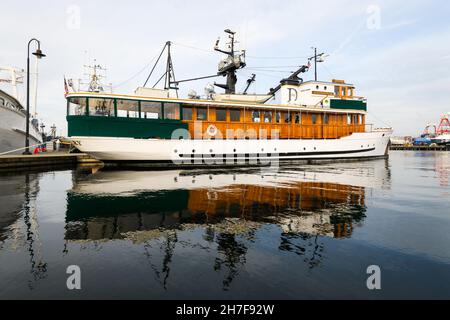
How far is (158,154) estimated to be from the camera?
73.8 ft

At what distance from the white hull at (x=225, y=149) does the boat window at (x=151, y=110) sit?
2.25m

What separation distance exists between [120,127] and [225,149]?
9.29 metres

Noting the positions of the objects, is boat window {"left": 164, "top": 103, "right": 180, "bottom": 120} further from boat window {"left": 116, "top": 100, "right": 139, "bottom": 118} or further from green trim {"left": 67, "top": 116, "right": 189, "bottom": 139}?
boat window {"left": 116, "top": 100, "right": 139, "bottom": 118}

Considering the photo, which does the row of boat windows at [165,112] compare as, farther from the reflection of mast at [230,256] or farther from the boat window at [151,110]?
the reflection of mast at [230,256]

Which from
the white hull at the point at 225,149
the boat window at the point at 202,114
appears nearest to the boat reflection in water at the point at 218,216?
the white hull at the point at 225,149

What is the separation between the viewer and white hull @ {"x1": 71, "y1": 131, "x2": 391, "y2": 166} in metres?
21.0

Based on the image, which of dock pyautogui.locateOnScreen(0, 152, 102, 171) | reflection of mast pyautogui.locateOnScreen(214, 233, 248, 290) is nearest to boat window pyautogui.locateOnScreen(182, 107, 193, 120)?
dock pyautogui.locateOnScreen(0, 152, 102, 171)

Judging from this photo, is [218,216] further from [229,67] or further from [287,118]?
[229,67]

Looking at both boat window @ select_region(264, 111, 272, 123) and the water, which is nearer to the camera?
the water

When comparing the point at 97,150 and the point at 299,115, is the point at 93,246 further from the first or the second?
the point at 299,115

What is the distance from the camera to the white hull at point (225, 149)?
21.0 metres

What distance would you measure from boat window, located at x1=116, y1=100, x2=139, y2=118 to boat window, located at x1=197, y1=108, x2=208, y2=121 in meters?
5.38

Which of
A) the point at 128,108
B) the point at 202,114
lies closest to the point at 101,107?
the point at 128,108
